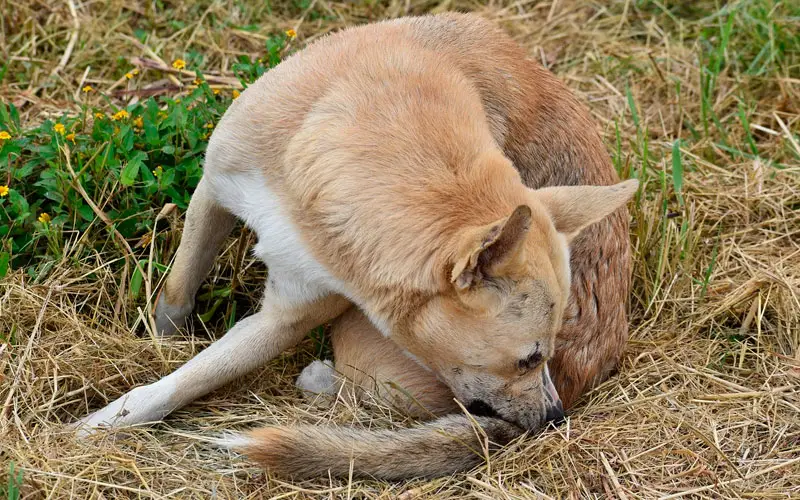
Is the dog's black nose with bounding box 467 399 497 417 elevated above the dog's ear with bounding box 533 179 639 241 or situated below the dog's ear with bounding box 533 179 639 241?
below

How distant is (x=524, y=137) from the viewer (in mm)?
4340

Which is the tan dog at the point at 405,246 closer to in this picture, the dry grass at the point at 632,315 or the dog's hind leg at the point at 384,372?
the dog's hind leg at the point at 384,372

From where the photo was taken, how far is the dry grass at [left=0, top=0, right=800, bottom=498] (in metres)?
3.68

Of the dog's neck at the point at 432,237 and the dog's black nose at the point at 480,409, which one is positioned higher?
the dog's neck at the point at 432,237

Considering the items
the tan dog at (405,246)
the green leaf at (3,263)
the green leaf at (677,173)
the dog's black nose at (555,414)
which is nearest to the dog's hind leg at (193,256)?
the tan dog at (405,246)

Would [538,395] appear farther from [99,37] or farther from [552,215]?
[99,37]

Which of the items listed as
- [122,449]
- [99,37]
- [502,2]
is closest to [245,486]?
[122,449]

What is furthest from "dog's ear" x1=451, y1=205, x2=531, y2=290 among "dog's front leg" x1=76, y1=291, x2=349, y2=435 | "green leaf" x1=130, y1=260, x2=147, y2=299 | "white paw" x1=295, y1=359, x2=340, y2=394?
"green leaf" x1=130, y1=260, x2=147, y2=299

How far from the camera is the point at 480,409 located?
3818mm

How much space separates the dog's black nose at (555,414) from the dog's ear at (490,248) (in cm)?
80

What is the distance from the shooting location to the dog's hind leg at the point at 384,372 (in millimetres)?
3928

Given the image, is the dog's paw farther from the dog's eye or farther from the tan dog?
the dog's eye

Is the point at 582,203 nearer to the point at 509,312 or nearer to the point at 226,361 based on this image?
the point at 509,312

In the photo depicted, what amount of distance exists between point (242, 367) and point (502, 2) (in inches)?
156
